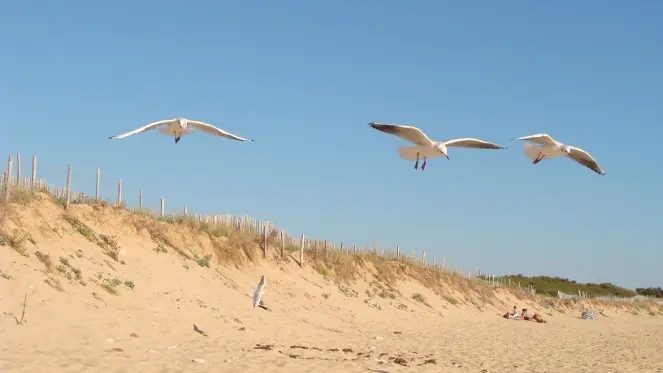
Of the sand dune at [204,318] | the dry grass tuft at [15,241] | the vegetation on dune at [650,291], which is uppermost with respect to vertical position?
the dry grass tuft at [15,241]

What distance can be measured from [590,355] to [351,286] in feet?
32.2

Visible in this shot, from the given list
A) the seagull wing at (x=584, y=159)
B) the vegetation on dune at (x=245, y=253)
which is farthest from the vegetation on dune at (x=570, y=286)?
the seagull wing at (x=584, y=159)

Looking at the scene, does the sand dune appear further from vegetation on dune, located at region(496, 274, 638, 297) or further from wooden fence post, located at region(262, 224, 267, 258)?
vegetation on dune, located at region(496, 274, 638, 297)

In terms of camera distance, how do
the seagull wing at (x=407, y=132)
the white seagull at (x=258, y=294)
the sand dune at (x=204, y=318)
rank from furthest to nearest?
the white seagull at (x=258, y=294)
the seagull wing at (x=407, y=132)
the sand dune at (x=204, y=318)

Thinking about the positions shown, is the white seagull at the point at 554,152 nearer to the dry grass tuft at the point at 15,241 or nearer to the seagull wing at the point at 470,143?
the seagull wing at the point at 470,143

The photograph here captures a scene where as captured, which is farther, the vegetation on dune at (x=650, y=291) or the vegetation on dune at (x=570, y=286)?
the vegetation on dune at (x=650, y=291)

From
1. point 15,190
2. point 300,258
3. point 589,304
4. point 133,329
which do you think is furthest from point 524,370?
point 589,304

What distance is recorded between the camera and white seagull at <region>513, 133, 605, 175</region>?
46.5 feet

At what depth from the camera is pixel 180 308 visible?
14.6m

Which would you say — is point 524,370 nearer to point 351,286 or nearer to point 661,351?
point 661,351

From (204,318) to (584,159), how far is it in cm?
851

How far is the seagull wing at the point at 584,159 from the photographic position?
14586 millimetres

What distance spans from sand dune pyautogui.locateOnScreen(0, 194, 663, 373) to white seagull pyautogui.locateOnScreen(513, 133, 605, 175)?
4.03 m

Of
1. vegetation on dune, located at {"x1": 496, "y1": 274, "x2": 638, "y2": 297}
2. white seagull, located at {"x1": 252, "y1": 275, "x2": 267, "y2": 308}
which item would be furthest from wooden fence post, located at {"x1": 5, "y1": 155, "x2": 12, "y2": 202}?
vegetation on dune, located at {"x1": 496, "y1": 274, "x2": 638, "y2": 297}
